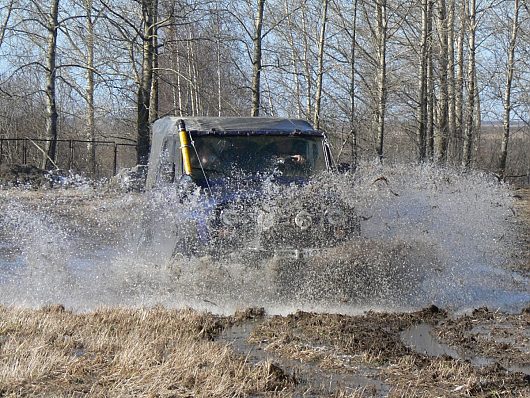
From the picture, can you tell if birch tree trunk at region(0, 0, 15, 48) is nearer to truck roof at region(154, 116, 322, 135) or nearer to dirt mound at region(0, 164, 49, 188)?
dirt mound at region(0, 164, 49, 188)

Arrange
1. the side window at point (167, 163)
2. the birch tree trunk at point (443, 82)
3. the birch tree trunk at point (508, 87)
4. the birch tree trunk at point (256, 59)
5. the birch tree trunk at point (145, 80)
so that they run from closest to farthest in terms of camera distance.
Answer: the side window at point (167, 163)
the birch tree trunk at point (145, 80)
the birch tree trunk at point (256, 59)
the birch tree trunk at point (443, 82)
the birch tree trunk at point (508, 87)

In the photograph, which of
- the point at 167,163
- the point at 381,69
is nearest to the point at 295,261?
the point at 167,163

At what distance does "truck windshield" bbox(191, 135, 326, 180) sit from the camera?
9.42 meters

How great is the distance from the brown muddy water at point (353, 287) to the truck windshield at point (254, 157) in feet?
2.24

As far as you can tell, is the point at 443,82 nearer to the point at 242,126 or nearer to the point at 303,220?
the point at 242,126

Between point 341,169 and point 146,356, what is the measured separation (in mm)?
5380

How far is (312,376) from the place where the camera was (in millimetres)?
5258

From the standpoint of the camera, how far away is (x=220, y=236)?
838cm

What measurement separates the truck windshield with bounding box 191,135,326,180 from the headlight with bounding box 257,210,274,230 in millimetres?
1043

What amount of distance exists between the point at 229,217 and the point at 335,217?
49.6 inches

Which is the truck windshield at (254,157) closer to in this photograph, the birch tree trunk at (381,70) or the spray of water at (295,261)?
the spray of water at (295,261)

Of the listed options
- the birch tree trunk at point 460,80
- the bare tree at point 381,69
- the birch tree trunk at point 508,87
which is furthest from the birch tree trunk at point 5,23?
the birch tree trunk at point 508,87

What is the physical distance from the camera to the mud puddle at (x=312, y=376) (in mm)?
4887

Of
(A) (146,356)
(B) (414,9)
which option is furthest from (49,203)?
(B) (414,9)
